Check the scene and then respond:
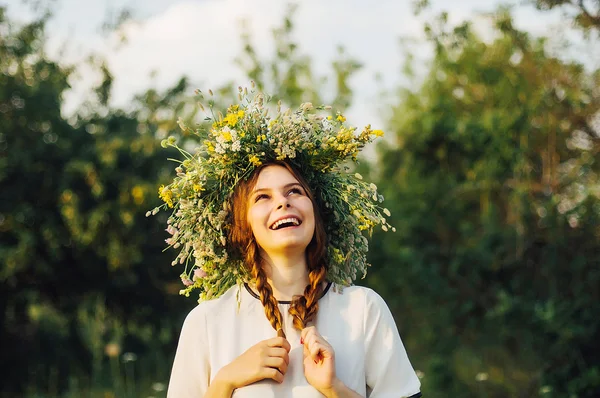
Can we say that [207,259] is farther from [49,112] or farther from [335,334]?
[49,112]

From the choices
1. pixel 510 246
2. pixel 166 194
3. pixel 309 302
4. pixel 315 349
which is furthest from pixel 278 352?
pixel 510 246

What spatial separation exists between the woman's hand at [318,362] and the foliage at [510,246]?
4629 millimetres

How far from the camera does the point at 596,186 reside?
10.2 m

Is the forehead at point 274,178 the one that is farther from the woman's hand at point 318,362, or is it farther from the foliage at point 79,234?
the foliage at point 79,234

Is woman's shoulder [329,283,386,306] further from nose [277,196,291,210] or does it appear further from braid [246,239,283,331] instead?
nose [277,196,291,210]

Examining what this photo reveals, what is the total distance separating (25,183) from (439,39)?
576 centimetres

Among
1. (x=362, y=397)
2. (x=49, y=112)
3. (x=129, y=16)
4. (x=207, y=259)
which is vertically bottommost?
(x=362, y=397)

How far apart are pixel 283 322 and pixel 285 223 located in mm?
383

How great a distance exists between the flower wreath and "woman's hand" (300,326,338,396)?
1.30 feet

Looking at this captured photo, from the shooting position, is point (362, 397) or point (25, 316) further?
point (25, 316)

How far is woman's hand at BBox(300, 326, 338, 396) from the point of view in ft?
9.66

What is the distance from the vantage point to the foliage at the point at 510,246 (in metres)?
9.44

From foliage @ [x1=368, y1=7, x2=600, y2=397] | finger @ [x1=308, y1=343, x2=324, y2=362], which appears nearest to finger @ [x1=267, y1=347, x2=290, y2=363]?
finger @ [x1=308, y1=343, x2=324, y2=362]

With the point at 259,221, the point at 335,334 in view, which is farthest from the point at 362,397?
the point at 259,221
